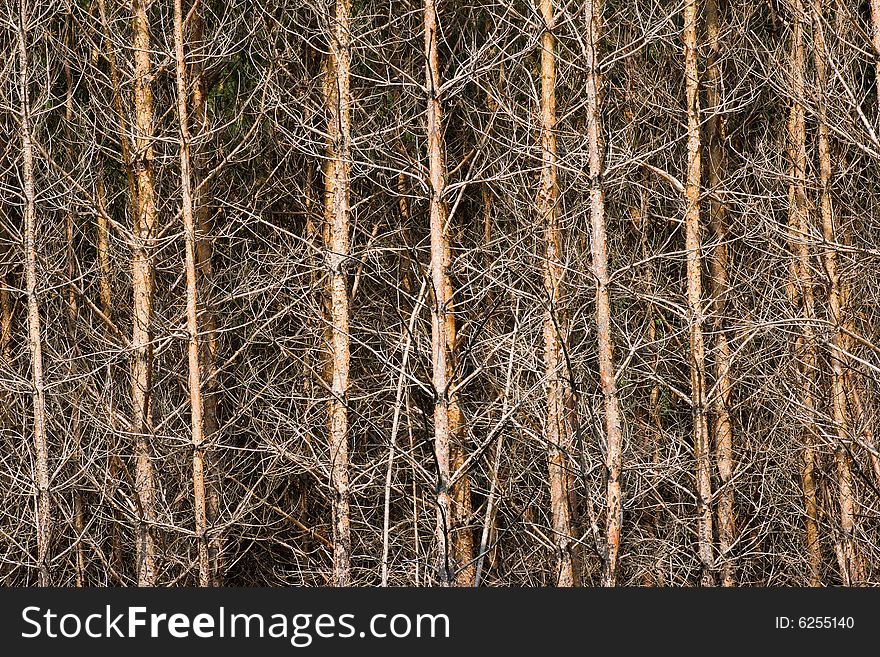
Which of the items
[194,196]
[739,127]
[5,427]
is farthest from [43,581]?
[739,127]

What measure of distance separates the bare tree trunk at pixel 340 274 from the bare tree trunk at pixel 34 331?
2659 mm

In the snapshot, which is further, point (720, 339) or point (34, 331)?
point (720, 339)

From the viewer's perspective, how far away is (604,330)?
8.27 m

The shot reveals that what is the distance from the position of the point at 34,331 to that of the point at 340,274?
2.91 metres

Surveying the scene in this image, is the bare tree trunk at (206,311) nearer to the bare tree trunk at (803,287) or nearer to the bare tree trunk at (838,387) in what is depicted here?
the bare tree trunk at (803,287)

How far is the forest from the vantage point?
30.4 feet

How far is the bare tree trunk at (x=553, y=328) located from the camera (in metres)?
9.12

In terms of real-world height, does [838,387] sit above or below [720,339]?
below

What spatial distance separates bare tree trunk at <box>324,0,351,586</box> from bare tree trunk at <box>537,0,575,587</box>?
1.83m

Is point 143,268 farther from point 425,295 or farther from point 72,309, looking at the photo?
point 425,295

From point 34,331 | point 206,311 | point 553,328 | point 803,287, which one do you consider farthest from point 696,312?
point 34,331

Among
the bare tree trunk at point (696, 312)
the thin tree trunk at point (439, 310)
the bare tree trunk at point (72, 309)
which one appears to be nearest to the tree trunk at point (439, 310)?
the thin tree trunk at point (439, 310)

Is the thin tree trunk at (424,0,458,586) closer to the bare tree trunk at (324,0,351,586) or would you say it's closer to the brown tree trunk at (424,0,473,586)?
the brown tree trunk at (424,0,473,586)

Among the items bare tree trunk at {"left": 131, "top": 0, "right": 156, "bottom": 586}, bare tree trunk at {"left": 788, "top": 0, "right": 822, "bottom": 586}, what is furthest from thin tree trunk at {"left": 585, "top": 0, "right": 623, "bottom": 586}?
bare tree trunk at {"left": 131, "top": 0, "right": 156, "bottom": 586}
